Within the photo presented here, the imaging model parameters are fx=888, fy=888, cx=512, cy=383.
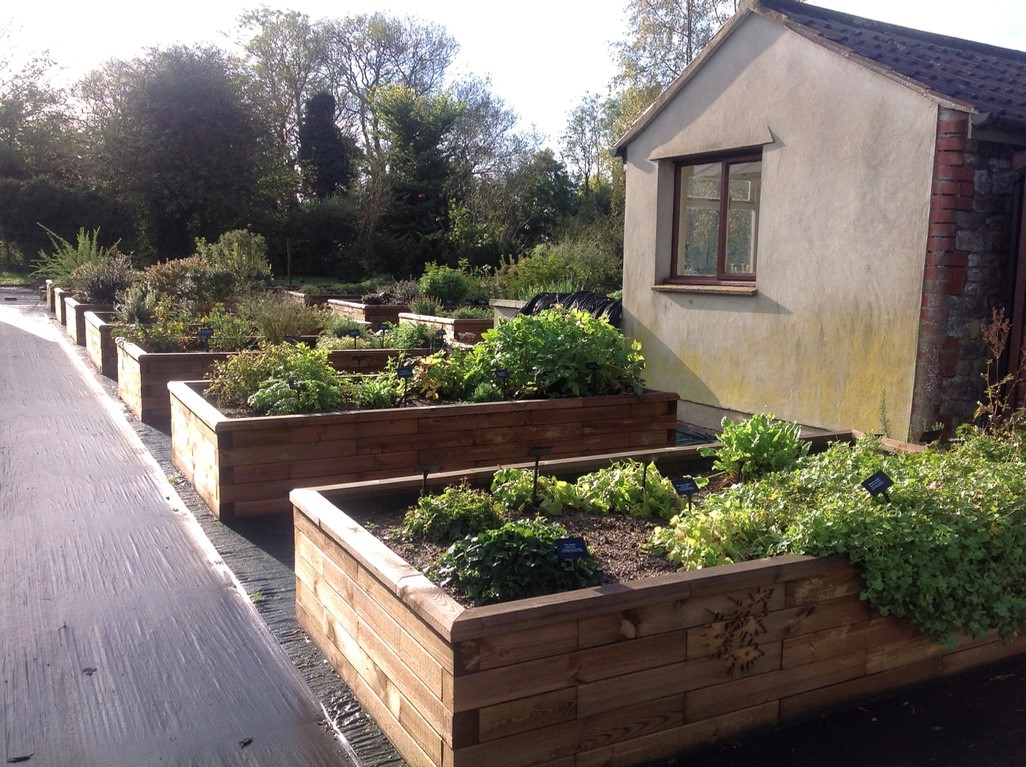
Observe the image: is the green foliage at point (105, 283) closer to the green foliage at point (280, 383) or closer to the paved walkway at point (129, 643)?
the paved walkway at point (129, 643)

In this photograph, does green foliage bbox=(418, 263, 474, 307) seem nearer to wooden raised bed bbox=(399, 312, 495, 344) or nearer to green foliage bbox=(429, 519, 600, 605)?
wooden raised bed bbox=(399, 312, 495, 344)

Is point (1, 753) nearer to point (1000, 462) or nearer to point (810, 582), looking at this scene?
point (810, 582)

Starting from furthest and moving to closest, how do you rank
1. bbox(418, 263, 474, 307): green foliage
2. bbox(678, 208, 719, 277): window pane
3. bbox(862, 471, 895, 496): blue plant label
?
bbox(418, 263, 474, 307): green foliage < bbox(678, 208, 719, 277): window pane < bbox(862, 471, 895, 496): blue plant label

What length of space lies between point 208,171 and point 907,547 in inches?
1118

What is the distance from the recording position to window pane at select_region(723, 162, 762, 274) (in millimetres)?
7621

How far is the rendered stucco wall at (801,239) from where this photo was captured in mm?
6117

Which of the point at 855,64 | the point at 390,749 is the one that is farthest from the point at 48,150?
the point at 390,749

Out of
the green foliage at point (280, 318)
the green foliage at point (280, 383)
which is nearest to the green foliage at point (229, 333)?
the green foliage at point (280, 318)

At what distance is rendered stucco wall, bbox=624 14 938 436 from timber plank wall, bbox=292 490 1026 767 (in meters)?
3.45

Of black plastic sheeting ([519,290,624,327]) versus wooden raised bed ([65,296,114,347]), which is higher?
black plastic sheeting ([519,290,624,327])

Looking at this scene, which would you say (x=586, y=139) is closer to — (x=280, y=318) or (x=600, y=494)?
(x=280, y=318)

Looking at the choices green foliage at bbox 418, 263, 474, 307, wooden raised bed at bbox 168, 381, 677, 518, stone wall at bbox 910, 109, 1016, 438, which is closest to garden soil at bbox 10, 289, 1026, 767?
wooden raised bed at bbox 168, 381, 677, 518

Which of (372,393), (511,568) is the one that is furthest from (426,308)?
(511,568)

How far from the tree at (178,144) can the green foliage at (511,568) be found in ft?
88.9
